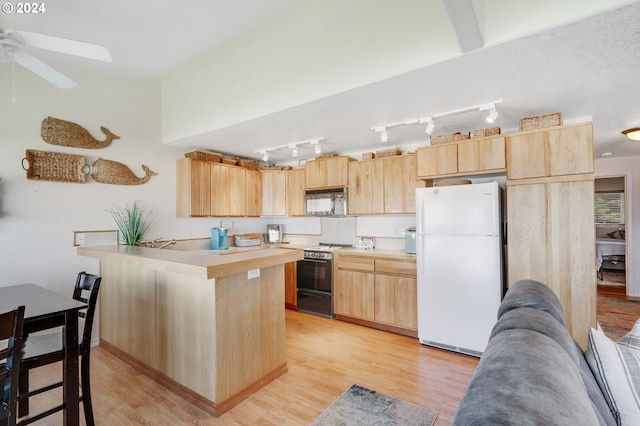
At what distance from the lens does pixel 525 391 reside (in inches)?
24.9

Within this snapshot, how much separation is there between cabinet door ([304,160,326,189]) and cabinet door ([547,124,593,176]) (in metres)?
2.74

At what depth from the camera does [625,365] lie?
1087mm

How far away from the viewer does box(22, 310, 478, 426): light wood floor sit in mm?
Result: 2059

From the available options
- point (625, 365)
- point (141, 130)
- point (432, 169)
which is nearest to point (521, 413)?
point (625, 365)

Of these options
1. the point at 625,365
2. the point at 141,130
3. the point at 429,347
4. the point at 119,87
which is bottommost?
the point at 429,347

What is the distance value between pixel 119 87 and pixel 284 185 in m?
2.53

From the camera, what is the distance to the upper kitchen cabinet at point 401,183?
145 inches

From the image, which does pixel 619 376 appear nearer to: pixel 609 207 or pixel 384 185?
pixel 384 185

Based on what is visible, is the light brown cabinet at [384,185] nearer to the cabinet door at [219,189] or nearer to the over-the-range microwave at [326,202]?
the over-the-range microwave at [326,202]

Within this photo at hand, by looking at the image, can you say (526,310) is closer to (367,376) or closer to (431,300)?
(367,376)

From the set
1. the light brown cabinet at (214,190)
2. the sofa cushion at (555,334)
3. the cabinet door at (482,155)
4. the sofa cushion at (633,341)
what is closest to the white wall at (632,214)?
the cabinet door at (482,155)

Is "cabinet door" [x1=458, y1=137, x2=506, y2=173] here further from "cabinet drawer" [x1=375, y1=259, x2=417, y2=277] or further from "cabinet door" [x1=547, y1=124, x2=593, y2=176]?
"cabinet drawer" [x1=375, y1=259, x2=417, y2=277]

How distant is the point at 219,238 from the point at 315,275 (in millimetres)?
1548
